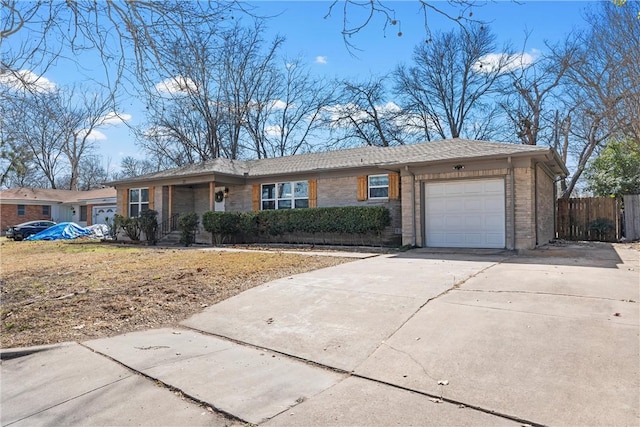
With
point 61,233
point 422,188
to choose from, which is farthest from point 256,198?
point 61,233

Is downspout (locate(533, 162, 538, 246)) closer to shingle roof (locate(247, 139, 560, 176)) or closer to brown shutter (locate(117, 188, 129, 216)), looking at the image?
shingle roof (locate(247, 139, 560, 176))

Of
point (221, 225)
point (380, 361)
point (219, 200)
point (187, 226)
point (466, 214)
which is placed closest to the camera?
point (380, 361)

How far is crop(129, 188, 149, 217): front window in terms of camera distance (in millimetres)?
20844

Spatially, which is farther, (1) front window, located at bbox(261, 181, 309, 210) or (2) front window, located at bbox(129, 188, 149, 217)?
(2) front window, located at bbox(129, 188, 149, 217)

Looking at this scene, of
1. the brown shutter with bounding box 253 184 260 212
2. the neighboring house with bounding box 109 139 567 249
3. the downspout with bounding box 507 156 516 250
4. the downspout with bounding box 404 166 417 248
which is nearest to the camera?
the downspout with bounding box 507 156 516 250

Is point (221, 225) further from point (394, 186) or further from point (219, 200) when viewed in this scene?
point (394, 186)

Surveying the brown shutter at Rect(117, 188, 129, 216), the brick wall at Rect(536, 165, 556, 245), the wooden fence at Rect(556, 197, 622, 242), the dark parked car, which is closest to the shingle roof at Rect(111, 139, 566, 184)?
the brick wall at Rect(536, 165, 556, 245)

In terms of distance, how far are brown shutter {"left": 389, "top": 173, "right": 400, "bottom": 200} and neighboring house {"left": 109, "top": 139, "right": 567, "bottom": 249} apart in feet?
0.12

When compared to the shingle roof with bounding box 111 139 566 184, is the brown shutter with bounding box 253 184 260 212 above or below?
below

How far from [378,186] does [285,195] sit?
14.4 ft

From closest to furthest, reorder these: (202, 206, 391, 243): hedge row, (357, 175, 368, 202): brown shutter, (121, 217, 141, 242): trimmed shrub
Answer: (202, 206, 391, 243): hedge row → (357, 175, 368, 202): brown shutter → (121, 217, 141, 242): trimmed shrub

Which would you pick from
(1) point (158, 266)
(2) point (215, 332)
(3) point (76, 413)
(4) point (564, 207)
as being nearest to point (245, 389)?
(3) point (76, 413)

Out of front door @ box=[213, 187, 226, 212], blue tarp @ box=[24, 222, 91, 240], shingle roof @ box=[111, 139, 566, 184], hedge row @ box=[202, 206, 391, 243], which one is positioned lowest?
blue tarp @ box=[24, 222, 91, 240]

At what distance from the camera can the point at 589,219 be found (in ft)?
54.8
